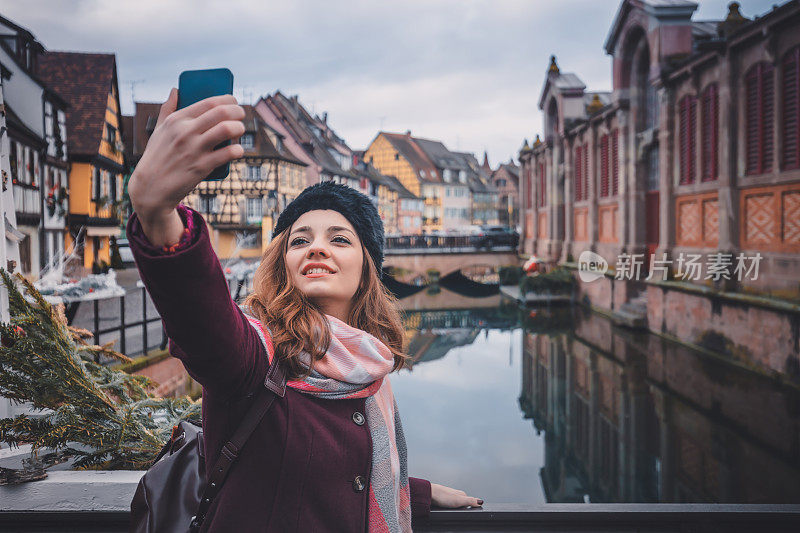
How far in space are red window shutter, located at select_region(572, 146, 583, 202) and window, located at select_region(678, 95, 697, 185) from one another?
8.63 meters

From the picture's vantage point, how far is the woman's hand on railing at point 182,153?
942 millimetres

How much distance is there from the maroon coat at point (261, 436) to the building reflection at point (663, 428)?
7.23m

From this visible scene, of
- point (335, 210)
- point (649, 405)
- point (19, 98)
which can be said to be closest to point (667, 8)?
point (649, 405)

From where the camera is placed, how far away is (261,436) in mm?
1318

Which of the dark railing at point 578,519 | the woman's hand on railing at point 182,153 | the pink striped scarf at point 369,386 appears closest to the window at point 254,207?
the dark railing at point 578,519

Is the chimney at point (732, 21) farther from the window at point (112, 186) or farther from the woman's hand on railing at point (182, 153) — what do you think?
the window at point (112, 186)

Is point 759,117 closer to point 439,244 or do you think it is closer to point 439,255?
point 439,255

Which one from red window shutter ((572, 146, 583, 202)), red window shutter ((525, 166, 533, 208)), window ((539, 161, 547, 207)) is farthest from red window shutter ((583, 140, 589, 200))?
red window shutter ((525, 166, 533, 208))

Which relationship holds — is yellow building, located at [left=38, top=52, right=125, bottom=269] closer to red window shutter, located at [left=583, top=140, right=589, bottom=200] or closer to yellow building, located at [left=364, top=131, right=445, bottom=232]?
red window shutter, located at [left=583, top=140, right=589, bottom=200]

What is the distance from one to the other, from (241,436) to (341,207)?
73 cm

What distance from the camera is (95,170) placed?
2088cm

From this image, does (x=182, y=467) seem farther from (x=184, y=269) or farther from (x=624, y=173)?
(x=624, y=173)

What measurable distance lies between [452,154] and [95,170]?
2007 inches

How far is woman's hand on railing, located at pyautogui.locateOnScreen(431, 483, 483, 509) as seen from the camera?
2.04 m
